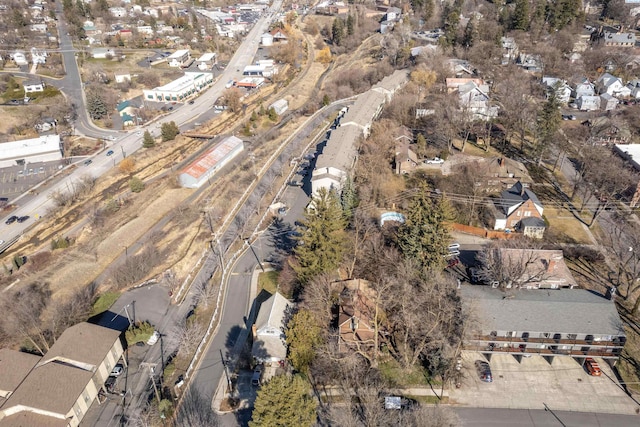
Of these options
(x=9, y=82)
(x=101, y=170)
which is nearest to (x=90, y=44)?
(x=9, y=82)

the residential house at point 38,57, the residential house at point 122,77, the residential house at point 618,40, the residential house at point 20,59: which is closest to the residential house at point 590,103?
the residential house at point 618,40

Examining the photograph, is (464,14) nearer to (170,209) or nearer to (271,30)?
(271,30)

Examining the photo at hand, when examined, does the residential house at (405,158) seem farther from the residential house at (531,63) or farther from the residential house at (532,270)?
the residential house at (531,63)

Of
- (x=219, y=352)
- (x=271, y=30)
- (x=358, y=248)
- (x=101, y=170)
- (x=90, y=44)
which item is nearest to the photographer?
(x=219, y=352)

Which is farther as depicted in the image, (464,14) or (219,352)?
(464,14)

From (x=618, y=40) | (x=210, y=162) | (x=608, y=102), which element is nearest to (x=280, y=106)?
(x=210, y=162)

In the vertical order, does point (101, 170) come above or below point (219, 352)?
below
